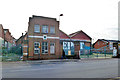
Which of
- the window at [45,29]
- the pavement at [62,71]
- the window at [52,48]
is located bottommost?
the pavement at [62,71]

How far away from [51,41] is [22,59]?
255 inches

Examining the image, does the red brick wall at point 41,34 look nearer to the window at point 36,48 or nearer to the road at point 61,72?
the window at point 36,48

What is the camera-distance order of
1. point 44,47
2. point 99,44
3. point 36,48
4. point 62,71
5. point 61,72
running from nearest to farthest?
point 61,72
point 62,71
point 36,48
point 44,47
point 99,44

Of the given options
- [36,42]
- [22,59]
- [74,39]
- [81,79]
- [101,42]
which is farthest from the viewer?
[101,42]

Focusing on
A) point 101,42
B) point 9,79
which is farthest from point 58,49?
point 101,42

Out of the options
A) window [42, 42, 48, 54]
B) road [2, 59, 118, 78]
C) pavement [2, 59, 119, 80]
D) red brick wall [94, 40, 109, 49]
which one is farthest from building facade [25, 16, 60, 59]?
red brick wall [94, 40, 109, 49]

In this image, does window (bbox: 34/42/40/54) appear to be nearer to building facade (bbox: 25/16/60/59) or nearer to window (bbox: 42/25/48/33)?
building facade (bbox: 25/16/60/59)

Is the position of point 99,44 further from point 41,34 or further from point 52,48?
point 41,34

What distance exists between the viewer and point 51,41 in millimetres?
25734

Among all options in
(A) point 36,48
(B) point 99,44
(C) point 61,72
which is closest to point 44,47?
(A) point 36,48

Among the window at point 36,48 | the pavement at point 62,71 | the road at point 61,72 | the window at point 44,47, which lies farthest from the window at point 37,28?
the road at point 61,72

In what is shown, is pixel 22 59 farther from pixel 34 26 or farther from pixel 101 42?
pixel 101 42

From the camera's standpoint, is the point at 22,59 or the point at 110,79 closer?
the point at 110,79

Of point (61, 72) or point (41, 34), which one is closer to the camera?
point (61, 72)
